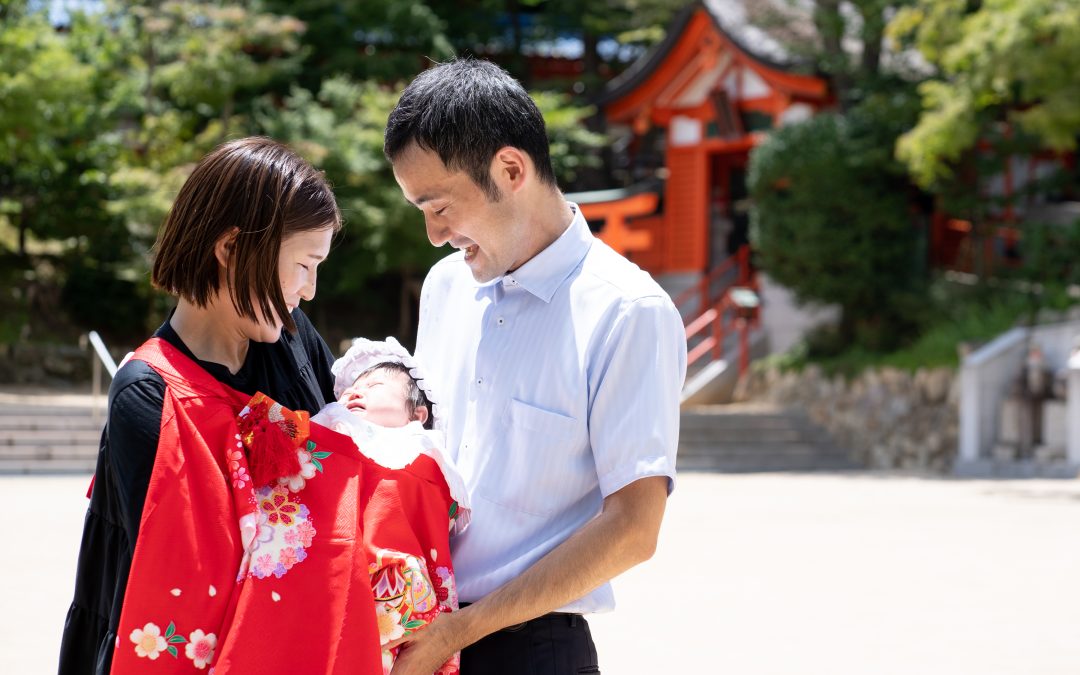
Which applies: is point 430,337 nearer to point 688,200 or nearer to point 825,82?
point 825,82

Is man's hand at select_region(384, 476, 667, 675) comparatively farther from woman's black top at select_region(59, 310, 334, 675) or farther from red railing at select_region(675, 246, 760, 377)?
red railing at select_region(675, 246, 760, 377)

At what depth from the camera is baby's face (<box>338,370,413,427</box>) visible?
202 centimetres

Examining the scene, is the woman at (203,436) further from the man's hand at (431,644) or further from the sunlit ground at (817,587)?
the sunlit ground at (817,587)

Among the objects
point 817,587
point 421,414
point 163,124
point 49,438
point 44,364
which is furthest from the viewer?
point 44,364

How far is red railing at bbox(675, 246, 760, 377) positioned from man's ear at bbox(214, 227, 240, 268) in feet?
51.6

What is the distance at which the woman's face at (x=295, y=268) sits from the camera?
191 centimetres

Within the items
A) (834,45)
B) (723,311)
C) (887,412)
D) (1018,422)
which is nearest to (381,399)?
(1018,422)

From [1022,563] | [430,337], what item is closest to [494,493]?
[430,337]

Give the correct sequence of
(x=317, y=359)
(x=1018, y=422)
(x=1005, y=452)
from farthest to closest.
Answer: (x=1005, y=452) → (x=1018, y=422) → (x=317, y=359)

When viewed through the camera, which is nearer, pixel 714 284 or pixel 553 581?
pixel 553 581

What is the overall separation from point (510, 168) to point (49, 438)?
1172 centimetres

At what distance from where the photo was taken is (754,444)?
50.3 ft

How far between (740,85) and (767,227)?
11.5ft

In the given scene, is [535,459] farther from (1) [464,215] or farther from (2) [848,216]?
(2) [848,216]
